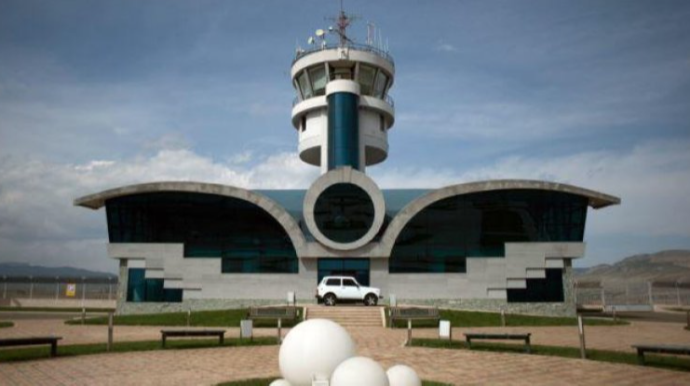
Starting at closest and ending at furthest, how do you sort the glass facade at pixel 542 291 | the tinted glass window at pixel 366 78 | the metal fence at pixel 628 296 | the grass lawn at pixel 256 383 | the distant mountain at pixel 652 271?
the grass lawn at pixel 256 383 < the glass facade at pixel 542 291 < the tinted glass window at pixel 366 78 < the metal fence at pixel 628 296 < the distant mountain at pixel 652 271

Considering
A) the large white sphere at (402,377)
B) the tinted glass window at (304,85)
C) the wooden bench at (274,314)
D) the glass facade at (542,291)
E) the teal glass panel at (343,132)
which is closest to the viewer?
the large white sphere at (402,377)

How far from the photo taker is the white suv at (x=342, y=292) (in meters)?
30.7

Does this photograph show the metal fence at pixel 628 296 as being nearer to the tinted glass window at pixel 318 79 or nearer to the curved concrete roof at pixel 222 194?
the curved concrete roof at pixel 222 194

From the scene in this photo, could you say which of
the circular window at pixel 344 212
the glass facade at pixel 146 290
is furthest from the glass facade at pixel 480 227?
the glass facade at pixel 146 290

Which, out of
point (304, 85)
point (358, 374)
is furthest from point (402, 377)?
point (304, 85)

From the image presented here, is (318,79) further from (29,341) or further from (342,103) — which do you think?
(29,341)

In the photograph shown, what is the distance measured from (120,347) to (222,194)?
20.1 meters

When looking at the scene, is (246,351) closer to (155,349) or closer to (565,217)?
(155,349)

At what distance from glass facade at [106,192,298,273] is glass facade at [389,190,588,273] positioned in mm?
8774

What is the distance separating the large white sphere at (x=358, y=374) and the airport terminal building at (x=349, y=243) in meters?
27.9

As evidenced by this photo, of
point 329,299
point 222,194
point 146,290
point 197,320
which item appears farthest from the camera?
point 222,194

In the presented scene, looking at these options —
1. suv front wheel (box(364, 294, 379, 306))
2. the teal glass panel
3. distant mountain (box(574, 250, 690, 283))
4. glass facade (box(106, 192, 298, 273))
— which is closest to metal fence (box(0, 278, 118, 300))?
glass facade (box(106, 192, 298, 273))

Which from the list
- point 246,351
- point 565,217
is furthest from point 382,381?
point 565,217

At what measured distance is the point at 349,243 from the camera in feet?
116
